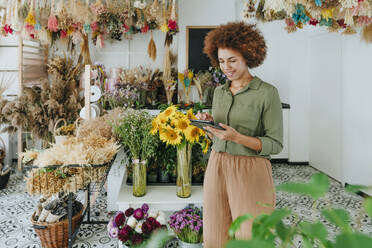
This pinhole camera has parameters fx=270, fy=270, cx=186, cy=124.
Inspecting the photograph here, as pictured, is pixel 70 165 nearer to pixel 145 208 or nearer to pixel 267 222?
pixel 145 208

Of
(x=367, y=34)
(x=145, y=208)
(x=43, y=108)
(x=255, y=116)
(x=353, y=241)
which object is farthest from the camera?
(x=43, y=108)

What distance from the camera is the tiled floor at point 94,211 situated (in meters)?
2.39

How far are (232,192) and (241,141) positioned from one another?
0.26 meters

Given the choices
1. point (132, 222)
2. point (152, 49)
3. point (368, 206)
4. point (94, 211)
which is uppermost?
point (152, 49)

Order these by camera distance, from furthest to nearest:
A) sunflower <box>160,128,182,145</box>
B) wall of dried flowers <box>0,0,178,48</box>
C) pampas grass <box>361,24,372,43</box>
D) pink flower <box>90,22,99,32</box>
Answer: pink flower <box>90,22,99,32</box>
wall of dried flowers <box>0,0,178,48</box>
pampas grass <box>361,24,372,43</box>
sunflower <box>160,128,182,145</box>

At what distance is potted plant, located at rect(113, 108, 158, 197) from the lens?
2.11 m

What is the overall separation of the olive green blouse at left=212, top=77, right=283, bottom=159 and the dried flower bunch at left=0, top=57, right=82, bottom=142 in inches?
113

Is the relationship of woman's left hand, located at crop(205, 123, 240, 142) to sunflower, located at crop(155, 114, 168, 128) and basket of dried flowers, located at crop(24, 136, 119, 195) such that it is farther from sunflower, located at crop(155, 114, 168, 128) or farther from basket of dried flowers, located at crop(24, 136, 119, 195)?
basket of dried flowers, located at crop(24, 136, 119, 195)

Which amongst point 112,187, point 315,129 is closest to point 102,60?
point 112,187

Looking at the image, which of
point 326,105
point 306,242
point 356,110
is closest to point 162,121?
point 306,242

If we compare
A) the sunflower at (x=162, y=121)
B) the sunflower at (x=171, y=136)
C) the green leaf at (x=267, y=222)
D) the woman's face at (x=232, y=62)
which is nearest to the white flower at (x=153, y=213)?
the sunflower at (x=171, y=136)

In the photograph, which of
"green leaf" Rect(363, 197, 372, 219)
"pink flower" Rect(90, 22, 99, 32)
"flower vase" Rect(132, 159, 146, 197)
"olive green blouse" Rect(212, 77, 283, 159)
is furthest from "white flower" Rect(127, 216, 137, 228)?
"pink flower" Rect(90, 22, 99, 32)

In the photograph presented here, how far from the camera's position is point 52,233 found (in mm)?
2191

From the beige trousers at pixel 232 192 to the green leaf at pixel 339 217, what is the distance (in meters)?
0.96
